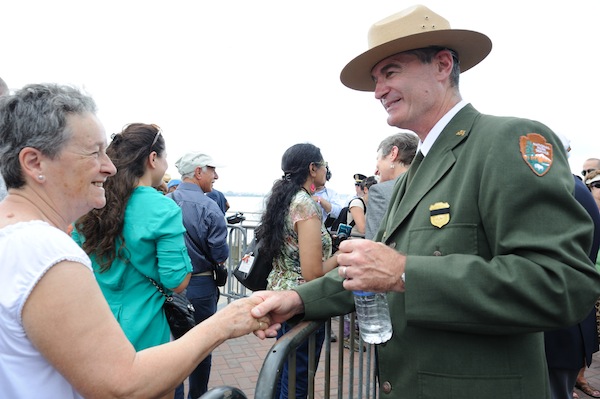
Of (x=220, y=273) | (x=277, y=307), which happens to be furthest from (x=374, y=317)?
(x=220, y=273)

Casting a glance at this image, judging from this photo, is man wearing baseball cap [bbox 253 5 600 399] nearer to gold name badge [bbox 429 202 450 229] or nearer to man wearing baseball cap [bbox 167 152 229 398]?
gold name badge [bbox 429 202 450 229]

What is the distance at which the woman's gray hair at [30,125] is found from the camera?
135cm

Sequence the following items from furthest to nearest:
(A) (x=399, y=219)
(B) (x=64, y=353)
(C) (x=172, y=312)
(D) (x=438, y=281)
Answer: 1. (C) (x=172, y=312)
2. (A) (x=399, y=219)
3. (D) (x=438, y=281)
4. (B) (x=64, y=353)

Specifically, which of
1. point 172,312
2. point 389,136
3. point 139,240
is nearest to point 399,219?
point 139,240

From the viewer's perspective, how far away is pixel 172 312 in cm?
273

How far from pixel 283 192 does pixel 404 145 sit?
143 centimetres

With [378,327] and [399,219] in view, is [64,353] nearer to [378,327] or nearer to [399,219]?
[378,327]

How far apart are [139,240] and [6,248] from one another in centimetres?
125

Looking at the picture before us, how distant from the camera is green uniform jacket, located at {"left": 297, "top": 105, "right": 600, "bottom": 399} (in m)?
1.22

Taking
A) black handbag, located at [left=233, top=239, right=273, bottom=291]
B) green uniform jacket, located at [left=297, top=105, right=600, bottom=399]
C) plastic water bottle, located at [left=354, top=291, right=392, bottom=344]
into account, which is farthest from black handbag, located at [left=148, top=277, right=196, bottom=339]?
green uniform jacket, located at [left=297, top=105, right=600, bottom=399]

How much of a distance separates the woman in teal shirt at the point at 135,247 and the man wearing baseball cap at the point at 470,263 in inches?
42.4

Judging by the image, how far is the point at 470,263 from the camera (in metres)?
1.26

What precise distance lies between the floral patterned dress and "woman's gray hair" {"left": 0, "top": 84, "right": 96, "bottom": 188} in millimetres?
1942

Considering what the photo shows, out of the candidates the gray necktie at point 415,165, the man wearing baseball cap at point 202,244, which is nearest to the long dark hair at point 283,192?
the man wearing baseball cap at point 202,244
